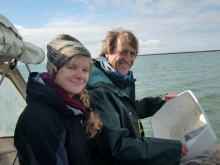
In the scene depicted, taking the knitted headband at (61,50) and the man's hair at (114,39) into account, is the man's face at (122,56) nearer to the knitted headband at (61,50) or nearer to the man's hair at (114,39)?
the man's hair at (114,39)

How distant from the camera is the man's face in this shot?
7.93ft

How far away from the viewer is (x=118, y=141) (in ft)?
5.89

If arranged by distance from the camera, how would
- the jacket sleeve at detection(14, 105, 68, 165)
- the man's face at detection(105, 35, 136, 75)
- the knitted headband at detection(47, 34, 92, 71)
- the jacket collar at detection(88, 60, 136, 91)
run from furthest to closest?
the man's face at detection(105, 35, 136, 75) → the jacket collar at detection(88, 60, 136, 91) → the knitted headband at detection(47, 34, 92, 71) → the jacket sleeve at detection(14, 105, 68, 165)

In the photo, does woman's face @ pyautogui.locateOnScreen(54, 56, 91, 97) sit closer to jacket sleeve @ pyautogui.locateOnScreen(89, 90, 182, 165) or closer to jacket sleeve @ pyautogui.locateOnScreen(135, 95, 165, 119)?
jacket sleeve @ pyautogui.locateOnScreen(89, 90, 182, 165)

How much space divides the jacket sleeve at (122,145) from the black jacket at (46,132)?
1.14ft

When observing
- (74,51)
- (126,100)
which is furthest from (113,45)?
(74,51)

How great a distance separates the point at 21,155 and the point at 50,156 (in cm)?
27

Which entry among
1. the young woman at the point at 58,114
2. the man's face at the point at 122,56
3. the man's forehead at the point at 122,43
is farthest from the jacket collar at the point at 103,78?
the young woman at the point at 58,114

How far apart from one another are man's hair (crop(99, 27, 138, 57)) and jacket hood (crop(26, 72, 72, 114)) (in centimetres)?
126

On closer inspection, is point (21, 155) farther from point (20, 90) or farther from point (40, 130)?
point (20, 90)

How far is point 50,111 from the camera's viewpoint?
129 cm

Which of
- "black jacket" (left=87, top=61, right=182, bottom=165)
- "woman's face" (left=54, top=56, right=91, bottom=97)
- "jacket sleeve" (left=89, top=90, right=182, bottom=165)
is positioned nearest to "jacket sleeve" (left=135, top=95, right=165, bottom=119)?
"black jacket" (left=87, top=61, right=182, bottom=165)

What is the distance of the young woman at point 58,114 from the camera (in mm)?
1206

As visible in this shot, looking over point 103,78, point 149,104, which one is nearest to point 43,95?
point 103,78
